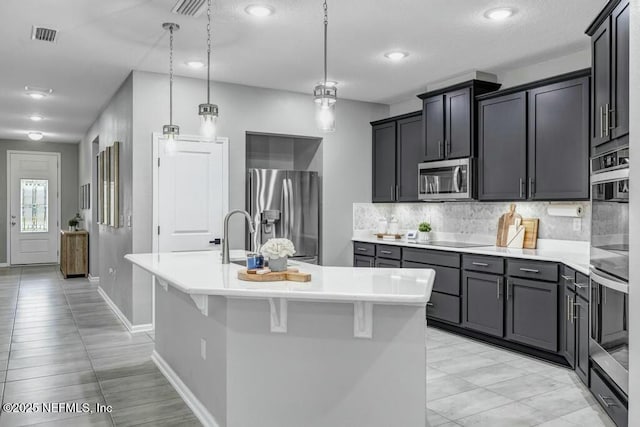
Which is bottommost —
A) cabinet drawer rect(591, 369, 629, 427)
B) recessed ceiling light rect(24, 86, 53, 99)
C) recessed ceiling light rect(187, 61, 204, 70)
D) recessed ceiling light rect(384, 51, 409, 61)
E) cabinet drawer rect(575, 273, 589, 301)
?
cabinet drawer rect(591, 369, 629, 427)

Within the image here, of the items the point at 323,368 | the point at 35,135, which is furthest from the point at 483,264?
the point at 35,135

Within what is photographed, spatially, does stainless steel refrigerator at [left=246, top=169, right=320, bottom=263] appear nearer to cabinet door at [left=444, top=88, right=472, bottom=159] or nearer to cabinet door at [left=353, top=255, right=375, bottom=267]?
cabinet door at [left=353, top=255, right=375, bottom=267]

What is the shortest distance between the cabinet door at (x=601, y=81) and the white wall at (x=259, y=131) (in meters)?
3.39

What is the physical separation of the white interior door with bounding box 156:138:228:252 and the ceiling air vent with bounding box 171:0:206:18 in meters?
1.81

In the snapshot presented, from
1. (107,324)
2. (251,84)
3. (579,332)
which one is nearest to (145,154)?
(251,84)

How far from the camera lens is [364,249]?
620 centimetres

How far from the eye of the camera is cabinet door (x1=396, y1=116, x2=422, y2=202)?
581cm

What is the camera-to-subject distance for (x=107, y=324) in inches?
211

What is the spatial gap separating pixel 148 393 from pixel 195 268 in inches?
40.2

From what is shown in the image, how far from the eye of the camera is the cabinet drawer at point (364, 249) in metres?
6.05

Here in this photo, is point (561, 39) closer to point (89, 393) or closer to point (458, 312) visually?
point (458, 312)

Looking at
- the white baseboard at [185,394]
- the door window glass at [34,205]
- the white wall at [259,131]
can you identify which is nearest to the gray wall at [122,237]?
the white wall at [259,131]

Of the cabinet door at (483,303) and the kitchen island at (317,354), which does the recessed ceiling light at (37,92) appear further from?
the cabinet door at (483,303)

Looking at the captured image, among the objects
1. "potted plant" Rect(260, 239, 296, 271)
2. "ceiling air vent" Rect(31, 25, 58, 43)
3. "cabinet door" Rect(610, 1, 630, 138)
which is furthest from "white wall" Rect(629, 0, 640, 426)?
"ceiling air vent" Rect(31, 25, 58, 43)
